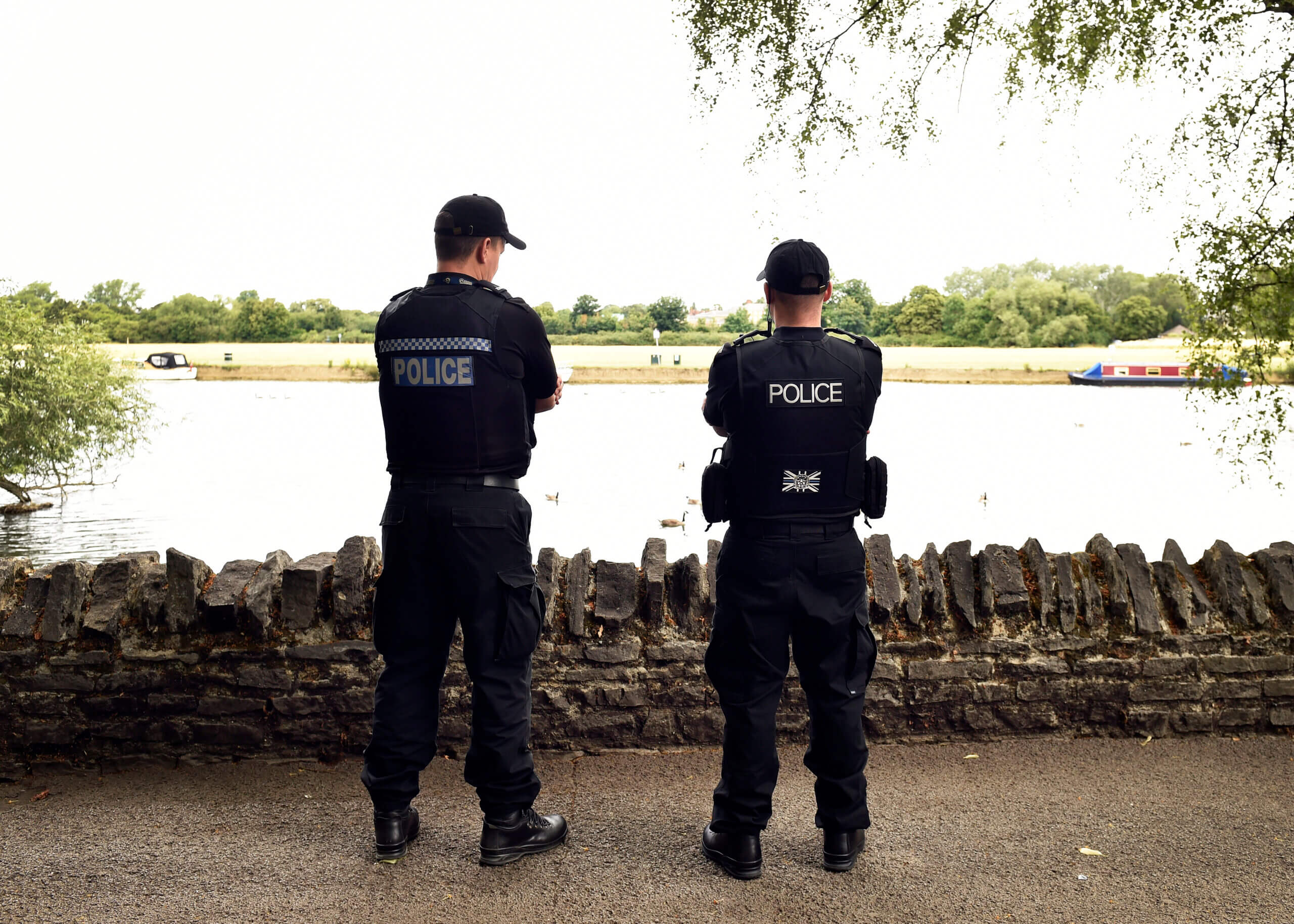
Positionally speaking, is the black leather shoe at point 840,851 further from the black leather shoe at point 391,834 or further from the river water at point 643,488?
the river water at point 643,488

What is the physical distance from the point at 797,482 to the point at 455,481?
116 cm

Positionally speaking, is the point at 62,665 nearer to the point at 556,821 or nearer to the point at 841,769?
the point at 556,821

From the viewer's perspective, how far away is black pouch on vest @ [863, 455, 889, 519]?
3.70 m

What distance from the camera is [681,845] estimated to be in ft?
12.4

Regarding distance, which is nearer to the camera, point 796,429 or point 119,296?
point 796,429

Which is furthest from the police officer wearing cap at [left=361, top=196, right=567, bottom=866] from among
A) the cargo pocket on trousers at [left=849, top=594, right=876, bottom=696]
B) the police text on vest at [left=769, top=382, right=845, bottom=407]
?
the cargo pocket on trousers at [left=849, top=594, right=876, bottom=696]

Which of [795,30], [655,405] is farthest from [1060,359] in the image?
[795,30]

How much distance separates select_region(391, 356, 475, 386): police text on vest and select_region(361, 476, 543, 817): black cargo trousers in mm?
343

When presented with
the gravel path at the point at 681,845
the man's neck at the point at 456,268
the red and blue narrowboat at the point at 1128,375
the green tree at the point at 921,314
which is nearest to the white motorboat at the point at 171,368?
the green tree at the point at 921,314

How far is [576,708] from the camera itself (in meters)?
4.54

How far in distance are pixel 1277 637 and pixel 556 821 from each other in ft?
11.1

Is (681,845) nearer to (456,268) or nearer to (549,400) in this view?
(549,400)

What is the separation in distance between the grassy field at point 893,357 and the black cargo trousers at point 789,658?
275ft

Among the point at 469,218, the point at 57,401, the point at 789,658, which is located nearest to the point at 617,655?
the point at 789,658
